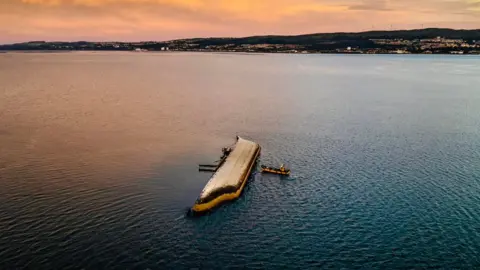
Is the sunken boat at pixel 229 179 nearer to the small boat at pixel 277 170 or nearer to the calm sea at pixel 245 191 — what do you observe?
the calm sea at pixel 245 191

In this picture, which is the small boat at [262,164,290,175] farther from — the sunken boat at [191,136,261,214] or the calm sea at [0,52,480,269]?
the sunken boat at [191,136,261,214]

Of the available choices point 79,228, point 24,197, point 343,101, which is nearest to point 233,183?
point 79,228

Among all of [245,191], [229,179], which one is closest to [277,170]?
[245,191]

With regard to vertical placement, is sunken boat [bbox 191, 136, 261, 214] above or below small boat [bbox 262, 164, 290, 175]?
above

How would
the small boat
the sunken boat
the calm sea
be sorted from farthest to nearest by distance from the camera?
the small boat
the sunken boat
the calm sea

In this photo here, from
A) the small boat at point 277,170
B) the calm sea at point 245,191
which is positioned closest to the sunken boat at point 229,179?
the calm sea at point 245,191

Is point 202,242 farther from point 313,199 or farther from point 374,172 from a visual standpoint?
point 374,172

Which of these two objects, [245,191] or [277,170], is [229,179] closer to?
[245,191]

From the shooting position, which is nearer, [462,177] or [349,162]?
[462,177]

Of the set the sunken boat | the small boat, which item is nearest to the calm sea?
the small boat
